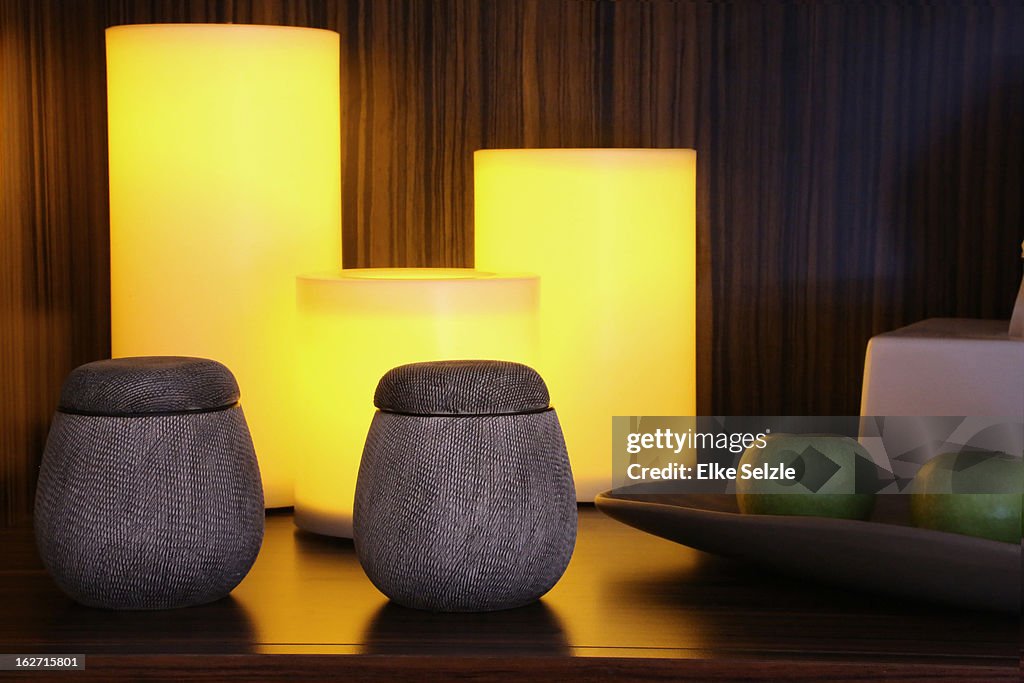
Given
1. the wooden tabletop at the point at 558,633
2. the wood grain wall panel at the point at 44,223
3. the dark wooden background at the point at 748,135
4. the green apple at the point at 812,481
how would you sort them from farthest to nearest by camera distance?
the dark wooden background at the point at 748,135 → the wood grain wall panel at the point at 44,223 → the green apple at the point at 812,481 → the wooden tabletop at the point at 558,633

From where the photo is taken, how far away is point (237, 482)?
24.4 inches

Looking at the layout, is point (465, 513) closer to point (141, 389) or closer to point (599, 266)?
point (141, 389)

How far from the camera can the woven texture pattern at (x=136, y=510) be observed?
0.59 m

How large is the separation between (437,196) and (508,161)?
5.8 inches

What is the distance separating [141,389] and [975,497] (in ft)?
1.29

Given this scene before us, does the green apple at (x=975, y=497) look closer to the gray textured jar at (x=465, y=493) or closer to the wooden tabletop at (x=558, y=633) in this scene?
the wooden tabletop at (x=558, y=633)

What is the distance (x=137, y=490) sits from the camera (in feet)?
1.94

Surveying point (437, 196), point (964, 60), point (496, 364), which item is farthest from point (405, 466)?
point (964, 60)

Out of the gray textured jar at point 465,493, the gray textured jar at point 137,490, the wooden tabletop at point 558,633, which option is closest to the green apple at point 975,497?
the wooden tabletop at point 558,633

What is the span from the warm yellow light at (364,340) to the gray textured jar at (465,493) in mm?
129

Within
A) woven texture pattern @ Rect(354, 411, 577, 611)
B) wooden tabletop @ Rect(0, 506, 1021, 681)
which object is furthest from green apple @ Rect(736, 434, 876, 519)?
woven texture pattern @ Rect(354, 411, 577, 611)

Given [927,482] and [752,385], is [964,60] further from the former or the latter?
[927,482]

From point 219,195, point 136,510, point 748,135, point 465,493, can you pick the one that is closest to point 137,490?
point 136,510

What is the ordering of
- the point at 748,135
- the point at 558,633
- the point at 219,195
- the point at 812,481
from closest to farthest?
the point at 558,633, the point at 812,481, the point at 219,195, the point at 748,135
